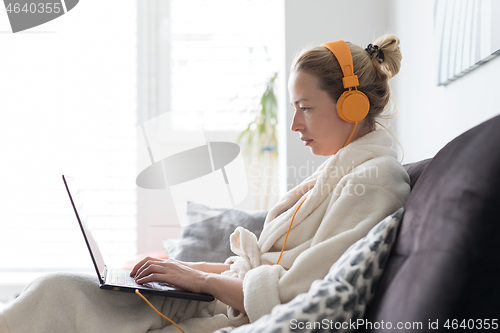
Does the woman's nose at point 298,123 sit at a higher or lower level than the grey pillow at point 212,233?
higher

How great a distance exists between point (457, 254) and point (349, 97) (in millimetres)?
637

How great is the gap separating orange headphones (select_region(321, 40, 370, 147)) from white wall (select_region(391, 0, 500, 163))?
0.35m

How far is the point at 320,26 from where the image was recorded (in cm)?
217

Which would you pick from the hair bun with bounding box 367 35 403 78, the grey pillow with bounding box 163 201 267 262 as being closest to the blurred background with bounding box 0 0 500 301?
the grey pillow with bounding box 163 201 267 262

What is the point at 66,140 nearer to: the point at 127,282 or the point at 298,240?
the point at 127,282

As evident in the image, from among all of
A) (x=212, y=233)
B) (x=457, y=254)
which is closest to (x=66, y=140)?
(x=212, y=233)

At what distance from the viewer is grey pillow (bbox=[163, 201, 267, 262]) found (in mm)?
1644

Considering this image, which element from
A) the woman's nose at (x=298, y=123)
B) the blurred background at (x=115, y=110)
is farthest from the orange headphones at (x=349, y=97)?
the blurred background at (x=115, y=110)

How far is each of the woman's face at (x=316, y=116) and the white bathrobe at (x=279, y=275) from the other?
0.08 metres

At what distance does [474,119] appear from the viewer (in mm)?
1201

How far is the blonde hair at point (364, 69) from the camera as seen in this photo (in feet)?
3.72

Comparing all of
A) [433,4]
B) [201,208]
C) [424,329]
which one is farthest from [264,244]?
[433,4]

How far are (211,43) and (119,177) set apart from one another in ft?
3.63

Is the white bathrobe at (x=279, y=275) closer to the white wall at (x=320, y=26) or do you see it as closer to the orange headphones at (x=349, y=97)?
the orange headphones at (x=349, y=97)
